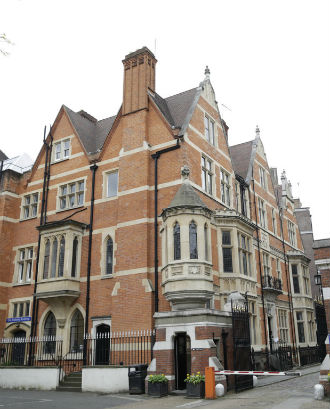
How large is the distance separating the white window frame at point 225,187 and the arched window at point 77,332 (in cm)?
Result: 1051

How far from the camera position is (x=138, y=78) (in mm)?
24125

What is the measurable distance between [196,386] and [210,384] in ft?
1.73

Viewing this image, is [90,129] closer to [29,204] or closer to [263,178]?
[29,204]

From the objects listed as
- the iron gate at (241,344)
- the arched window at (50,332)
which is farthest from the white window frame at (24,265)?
the iron gate at (241,344)

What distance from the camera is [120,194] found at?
22375mm

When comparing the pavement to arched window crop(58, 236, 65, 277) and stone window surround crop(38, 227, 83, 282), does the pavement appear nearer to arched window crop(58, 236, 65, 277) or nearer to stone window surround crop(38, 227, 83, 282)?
stone window surround crop(38, 227, 83, 282)

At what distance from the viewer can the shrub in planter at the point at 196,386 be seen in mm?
13734

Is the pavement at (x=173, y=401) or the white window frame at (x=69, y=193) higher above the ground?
the white window frame at (x=69, y=193)

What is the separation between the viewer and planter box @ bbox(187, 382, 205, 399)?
13727 millimetres

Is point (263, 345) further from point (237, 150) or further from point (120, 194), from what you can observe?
point (237, 150)

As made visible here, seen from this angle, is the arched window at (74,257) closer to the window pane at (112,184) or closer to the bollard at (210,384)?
the window pane at (112,184)

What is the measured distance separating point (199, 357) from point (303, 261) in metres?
22.5

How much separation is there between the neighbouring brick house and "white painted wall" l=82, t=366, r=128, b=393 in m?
1.85

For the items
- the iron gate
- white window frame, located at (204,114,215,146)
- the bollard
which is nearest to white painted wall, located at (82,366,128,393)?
the bollard
